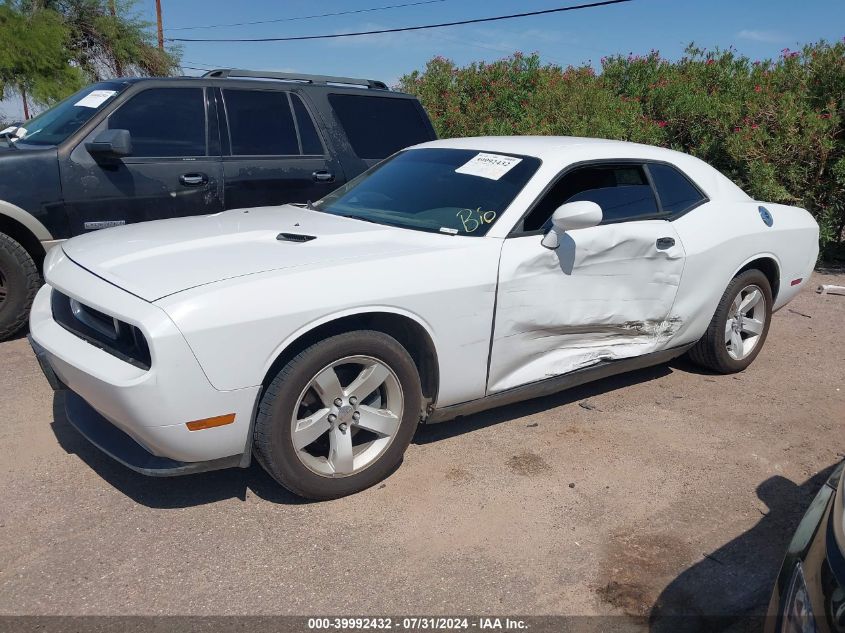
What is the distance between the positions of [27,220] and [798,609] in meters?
5.02

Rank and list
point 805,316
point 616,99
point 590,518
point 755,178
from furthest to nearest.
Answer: point 616,99 < point 755,178 < point 805,316 < point 590,518

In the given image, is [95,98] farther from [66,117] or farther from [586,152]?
[586,152]

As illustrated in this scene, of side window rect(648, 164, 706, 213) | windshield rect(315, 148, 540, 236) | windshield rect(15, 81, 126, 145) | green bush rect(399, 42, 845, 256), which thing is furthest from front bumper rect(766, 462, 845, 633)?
green bush rect(399, 42, 845, 256)

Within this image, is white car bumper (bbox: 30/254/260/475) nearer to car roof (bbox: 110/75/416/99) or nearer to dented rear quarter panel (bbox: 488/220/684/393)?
dented rear quarter panel (bbox: 488/220/684/393)

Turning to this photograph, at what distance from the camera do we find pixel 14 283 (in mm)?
5113

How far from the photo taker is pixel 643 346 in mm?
4438

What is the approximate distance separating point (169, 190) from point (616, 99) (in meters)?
8.42

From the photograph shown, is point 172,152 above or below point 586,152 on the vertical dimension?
below

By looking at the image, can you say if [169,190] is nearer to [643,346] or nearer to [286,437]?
[286,437]

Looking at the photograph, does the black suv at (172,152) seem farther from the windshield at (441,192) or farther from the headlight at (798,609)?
the headlight at (798,609)

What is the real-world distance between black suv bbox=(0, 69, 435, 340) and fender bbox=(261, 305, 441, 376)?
285 cm

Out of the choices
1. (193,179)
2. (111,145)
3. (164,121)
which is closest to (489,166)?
(193,179)

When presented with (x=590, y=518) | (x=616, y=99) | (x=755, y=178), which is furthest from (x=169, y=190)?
(x=616, y=99)

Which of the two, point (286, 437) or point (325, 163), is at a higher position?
point (325, 163)
